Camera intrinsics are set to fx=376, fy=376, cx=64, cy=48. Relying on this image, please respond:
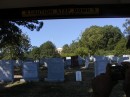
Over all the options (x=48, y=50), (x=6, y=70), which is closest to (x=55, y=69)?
(x=6, y=70)

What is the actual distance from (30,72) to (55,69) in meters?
1.74

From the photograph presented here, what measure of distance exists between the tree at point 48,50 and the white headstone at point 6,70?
4723 centimetres

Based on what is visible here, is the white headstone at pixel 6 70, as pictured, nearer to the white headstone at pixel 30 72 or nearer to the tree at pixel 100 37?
the white headstone at pixel 30 72

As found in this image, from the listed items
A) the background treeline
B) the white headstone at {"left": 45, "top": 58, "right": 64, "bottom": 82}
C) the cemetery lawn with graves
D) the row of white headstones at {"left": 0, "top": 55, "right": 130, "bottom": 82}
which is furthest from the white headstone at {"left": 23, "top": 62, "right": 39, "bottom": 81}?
the background treeline

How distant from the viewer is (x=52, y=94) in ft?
63.5

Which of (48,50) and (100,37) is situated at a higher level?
(100,37)

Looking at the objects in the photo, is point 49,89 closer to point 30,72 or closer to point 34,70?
point 34,70

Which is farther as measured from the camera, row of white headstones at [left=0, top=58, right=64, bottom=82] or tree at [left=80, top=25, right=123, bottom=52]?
tree at [left=80, top=25, right=123, bottom=52]

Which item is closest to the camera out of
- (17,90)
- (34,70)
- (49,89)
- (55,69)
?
(49,89)

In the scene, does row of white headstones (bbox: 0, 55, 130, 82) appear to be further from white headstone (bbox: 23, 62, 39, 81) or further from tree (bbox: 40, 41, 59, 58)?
tree (bbox: 40, 41, 59, 58)

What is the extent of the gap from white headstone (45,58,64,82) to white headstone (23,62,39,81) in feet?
2.68

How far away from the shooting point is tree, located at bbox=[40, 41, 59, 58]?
248 feet

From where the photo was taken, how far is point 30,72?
24719 mm

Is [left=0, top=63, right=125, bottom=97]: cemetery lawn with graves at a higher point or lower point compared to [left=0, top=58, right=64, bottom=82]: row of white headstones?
lower
